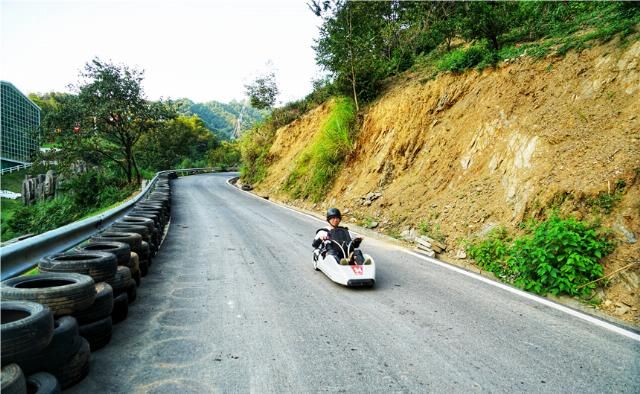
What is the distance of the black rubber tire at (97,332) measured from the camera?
11.1 ft

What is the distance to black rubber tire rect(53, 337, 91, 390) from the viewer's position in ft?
9.12

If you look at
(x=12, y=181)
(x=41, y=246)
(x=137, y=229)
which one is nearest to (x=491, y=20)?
(x=137, y=229)

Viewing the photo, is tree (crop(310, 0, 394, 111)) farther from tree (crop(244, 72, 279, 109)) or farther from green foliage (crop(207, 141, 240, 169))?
green foliage (crop(207, 141, 240, 169))

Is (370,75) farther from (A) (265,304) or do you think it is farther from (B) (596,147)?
(A) (265,304)

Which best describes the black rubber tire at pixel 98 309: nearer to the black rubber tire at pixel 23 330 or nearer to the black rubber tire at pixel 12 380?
the black rubber tire at pixel 23 330

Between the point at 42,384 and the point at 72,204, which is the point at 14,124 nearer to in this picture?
the point at 72,204

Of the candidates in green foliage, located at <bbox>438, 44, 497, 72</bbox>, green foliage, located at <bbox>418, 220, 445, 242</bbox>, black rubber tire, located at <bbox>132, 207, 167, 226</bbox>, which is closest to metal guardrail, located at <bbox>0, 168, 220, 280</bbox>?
black rubber tire, located at <bbox>132, 207, 167, 226</bbox>

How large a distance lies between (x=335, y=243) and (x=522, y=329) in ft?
10.4

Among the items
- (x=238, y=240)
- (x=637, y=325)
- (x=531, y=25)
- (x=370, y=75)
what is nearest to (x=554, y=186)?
(x=637, y=325)

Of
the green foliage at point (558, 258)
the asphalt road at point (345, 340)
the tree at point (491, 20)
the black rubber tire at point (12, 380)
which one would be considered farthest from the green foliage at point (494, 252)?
the tree at point (491, 20)

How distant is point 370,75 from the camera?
18.2 meters

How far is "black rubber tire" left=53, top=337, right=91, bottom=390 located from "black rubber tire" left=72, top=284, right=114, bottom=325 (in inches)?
16.0

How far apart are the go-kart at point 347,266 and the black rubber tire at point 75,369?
3.48 meters

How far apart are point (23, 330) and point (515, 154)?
971 cm
